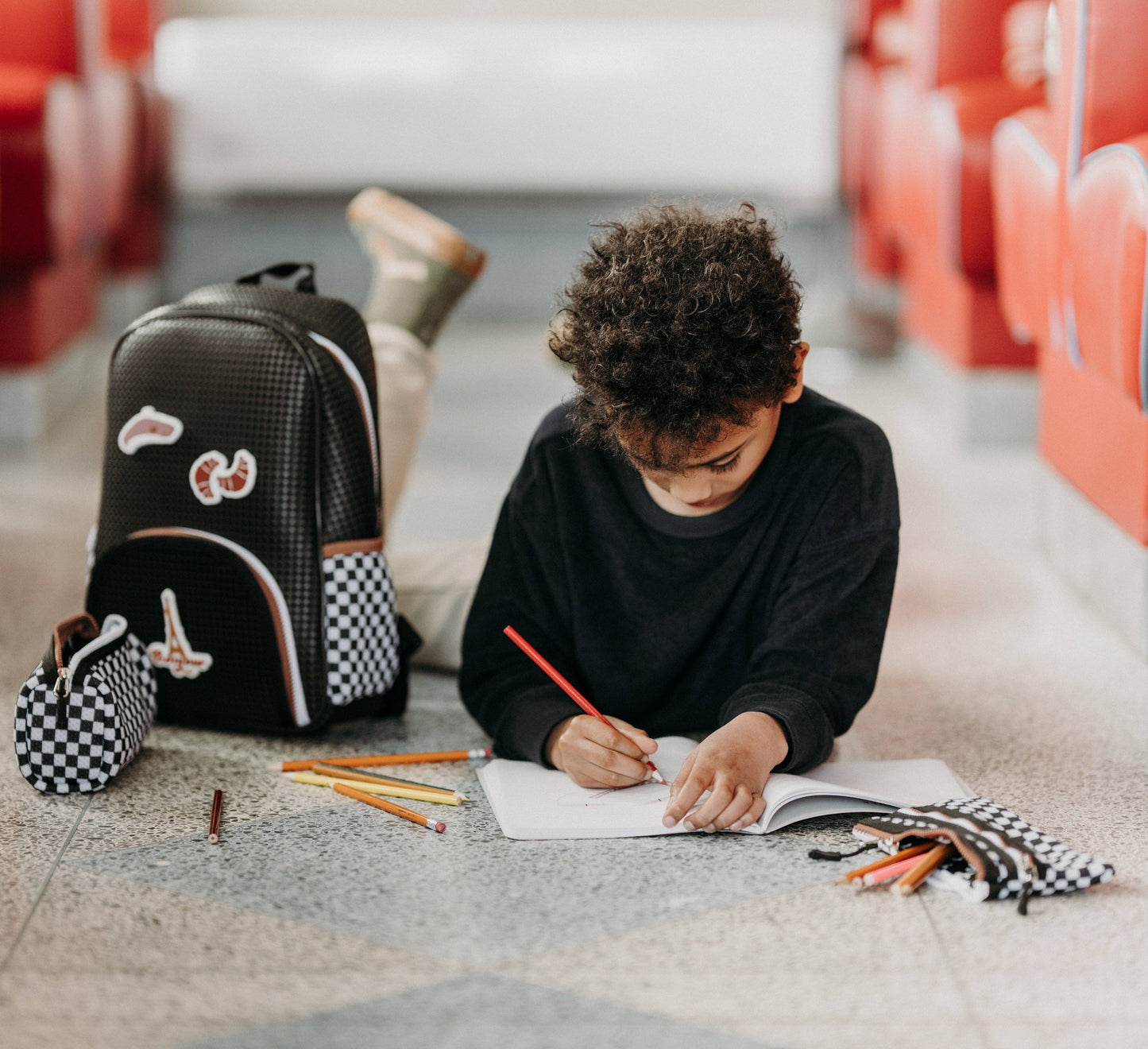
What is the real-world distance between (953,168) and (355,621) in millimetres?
1270

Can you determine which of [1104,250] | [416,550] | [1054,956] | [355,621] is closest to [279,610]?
[355,621]

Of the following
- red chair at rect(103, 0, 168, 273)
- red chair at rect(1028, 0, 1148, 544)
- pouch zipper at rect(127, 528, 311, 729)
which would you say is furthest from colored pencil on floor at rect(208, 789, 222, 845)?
red chair at rect(103, 0, 168, 273)

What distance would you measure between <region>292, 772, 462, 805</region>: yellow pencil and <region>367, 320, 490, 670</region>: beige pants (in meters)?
0.22

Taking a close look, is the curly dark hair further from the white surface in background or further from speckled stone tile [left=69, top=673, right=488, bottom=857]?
the white surface in background

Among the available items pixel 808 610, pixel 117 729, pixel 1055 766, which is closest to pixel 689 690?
pixel 808 610

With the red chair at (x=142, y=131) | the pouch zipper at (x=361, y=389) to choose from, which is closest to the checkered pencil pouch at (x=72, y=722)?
the pouch zipper at (x=361, y=389)

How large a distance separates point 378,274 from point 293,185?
1.92 metres

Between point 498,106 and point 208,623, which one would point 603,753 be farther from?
point 498,106

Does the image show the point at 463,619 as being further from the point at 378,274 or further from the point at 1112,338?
the point at 1112,338

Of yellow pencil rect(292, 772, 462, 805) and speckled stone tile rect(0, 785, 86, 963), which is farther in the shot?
yellow pencil rect(292, 772, 462, 805)

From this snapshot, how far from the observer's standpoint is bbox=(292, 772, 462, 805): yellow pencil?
99 centimetres

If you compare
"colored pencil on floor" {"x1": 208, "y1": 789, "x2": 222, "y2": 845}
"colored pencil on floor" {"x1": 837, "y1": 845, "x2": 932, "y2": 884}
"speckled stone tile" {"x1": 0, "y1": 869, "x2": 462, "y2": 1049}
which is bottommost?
"colored pencil on floor" {"x1": 208, "y1": 789, "x2": 222, "y2": 845}

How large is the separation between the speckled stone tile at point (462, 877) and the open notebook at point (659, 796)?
1 centimetres

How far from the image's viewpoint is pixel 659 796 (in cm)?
96
